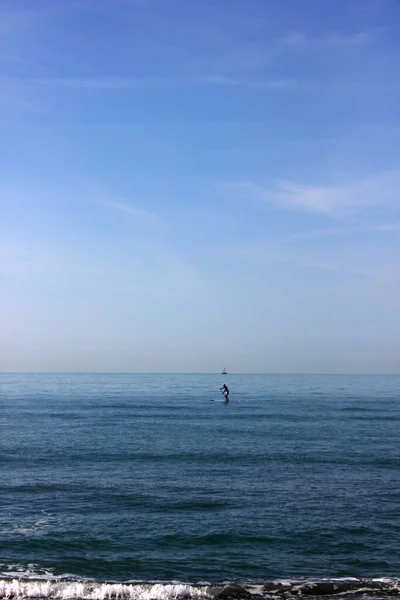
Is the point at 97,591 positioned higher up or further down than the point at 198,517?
further down

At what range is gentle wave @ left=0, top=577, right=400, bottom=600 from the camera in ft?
56.0

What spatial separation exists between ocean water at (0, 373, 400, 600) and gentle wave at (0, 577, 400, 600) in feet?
0.12

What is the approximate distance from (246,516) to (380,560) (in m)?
6.10

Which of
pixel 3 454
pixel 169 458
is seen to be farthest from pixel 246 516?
pixel 3 454

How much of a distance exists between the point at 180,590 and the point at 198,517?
274 inches

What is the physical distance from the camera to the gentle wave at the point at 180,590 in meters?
17.1

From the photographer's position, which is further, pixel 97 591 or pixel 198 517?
pixel 198 517

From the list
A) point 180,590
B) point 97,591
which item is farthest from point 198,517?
point 97,591

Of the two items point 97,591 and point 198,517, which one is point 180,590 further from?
point 198,517

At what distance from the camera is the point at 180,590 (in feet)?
56.6

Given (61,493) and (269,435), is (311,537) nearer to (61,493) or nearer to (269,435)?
(61,493)

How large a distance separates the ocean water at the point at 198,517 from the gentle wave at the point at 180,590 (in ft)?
0.12

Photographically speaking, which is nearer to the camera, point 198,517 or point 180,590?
point 180,590

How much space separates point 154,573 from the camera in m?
18.8
